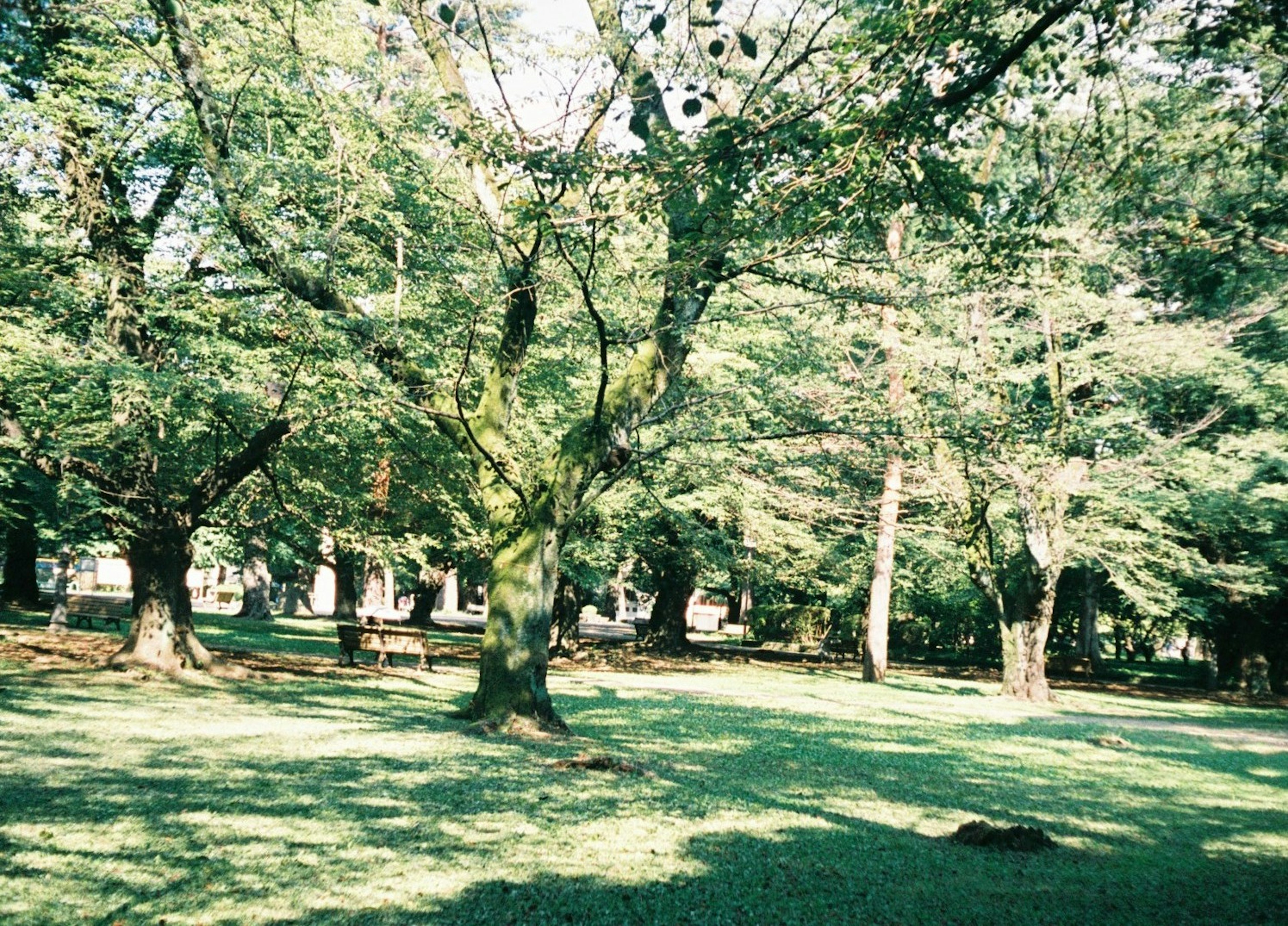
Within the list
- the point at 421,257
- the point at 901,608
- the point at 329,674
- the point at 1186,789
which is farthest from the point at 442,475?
the point at 901,608

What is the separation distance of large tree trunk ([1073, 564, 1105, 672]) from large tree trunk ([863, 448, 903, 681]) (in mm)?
9693

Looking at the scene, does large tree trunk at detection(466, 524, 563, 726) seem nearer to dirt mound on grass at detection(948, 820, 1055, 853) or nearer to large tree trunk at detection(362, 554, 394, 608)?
dirt mound on grass at detection(948, 820, 1055, 853)

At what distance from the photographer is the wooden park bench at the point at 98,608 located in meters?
20.6

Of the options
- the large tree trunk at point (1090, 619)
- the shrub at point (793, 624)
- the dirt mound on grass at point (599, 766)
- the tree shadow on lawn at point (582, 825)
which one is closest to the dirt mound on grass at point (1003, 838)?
the tree shadow on lawn at point (582, 825)

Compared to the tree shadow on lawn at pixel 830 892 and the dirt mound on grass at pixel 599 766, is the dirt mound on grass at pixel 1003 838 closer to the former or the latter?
the tree shadow on lawn at pixel 830 892

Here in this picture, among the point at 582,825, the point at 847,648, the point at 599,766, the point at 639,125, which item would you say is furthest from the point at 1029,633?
the point at 639,125

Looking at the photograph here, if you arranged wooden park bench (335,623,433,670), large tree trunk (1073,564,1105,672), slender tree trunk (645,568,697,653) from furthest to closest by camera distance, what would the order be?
slender tree trunk (645,568,697,653) → large tree trunk (1073,564,1105,672) → wooden park bench (335,623,433,670)

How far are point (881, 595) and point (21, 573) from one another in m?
26.2

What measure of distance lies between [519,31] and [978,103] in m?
6.79

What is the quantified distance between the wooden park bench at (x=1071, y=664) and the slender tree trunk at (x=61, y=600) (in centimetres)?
3001

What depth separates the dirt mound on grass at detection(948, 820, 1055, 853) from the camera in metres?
7.31

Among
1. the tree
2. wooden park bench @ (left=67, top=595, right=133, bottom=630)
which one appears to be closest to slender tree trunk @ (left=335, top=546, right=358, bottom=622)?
wooden park bench @ (left=67, top=595, right=133, bottom=630)

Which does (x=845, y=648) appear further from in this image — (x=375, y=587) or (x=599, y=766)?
(x=599, y=766)

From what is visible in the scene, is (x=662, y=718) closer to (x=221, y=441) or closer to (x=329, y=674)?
(x=329, y=674)
